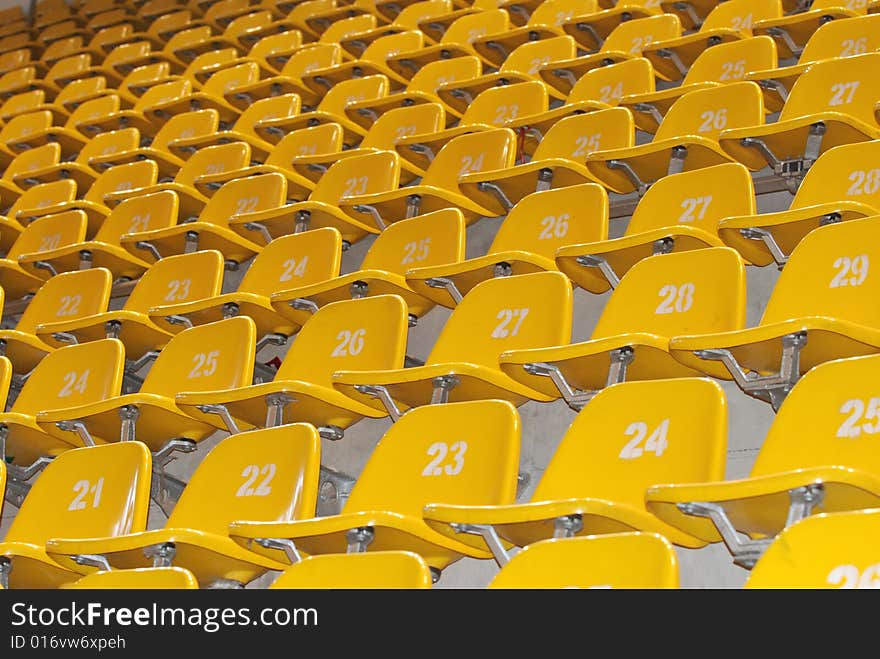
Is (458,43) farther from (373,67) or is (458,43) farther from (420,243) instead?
(420,243)

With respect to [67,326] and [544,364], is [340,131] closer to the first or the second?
[67,326]

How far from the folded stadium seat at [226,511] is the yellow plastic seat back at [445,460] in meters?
0.08

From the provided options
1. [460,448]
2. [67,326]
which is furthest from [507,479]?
[67,326]

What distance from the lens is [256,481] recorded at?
160 centimetres

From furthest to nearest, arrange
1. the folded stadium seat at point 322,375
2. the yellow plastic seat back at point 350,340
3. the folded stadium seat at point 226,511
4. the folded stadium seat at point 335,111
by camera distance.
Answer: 1. the folded stadium seat at point 335,111
2. the yellow plastic seat back at point 350,340
3. the folded stadium seat at point 322,375
4. the folded stadium seat at point 226,511

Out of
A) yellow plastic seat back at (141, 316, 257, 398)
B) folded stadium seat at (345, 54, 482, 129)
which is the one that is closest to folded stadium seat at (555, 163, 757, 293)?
yellow plastic seat back at (141, 316, 257, 398)

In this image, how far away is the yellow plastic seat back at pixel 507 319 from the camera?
1.79 m

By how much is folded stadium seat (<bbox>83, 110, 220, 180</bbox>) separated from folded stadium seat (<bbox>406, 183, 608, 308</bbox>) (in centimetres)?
140

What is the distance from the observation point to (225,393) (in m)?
1.79

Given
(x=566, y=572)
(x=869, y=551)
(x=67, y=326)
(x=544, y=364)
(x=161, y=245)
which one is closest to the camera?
(x=869, y=551)

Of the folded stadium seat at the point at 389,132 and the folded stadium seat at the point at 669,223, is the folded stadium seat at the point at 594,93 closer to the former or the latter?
the folded stadium seat at the point at 389,132

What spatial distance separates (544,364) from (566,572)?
603 millimetres

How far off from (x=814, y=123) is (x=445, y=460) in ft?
3.10

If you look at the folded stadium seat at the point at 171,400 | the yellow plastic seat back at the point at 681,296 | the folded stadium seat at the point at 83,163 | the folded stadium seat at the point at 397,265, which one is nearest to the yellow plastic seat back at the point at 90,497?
the folded stadium seat at the point at 171,400
